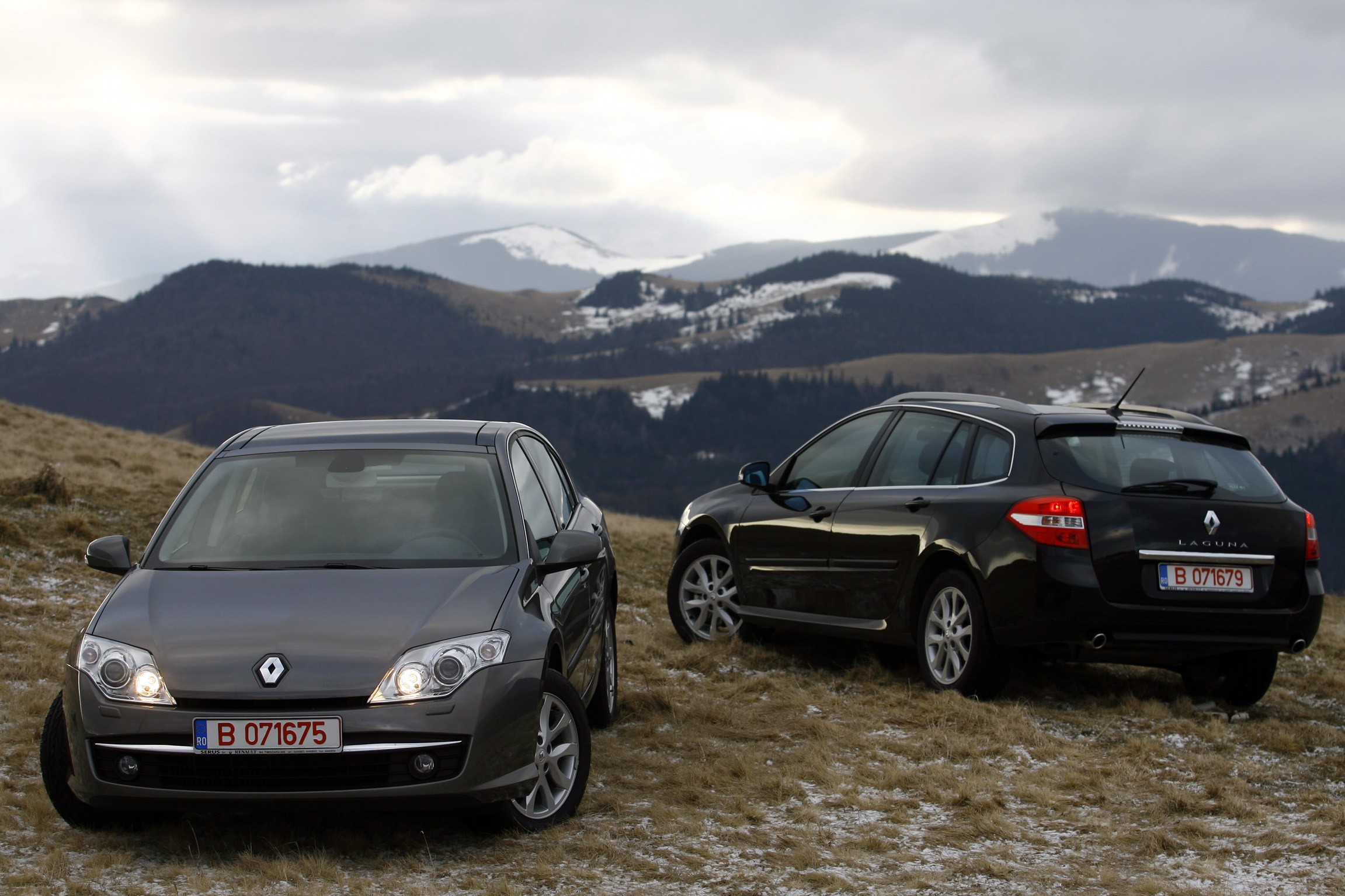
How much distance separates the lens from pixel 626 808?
17.0 feet

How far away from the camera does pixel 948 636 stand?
7246mm

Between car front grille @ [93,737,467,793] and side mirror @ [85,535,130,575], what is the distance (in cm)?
96

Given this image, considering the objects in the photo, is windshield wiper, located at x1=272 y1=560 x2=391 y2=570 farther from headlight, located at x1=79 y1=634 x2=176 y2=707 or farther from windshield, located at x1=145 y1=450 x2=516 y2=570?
headlight, located at x1=79 y1=634 x2=176 y2=707

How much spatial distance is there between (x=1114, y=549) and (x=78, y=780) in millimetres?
4901

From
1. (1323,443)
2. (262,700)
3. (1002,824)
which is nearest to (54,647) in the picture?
(262,700)

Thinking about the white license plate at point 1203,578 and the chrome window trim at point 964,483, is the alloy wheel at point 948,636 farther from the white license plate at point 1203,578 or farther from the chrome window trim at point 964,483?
the white license plate at point 1203,578

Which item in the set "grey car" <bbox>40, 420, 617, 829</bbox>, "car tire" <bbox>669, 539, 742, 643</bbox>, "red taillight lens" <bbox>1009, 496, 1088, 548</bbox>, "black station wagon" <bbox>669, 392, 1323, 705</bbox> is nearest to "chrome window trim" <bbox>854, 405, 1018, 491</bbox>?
"black station wagon" <bbox>669, 392, 1323, 705</bbox>

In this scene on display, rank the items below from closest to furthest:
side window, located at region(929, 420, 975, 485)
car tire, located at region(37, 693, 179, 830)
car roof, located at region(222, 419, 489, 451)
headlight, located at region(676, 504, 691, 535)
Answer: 1. car tire, located at region(37, 693, 179, 830)
2. car roof, located at region(222, 419, 489, 451)
3. side window, located at region(929, 420, 975, 485)
4. headlight, located at region(676, 504, 691, 535)

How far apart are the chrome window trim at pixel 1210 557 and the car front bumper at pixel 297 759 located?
3.82 meters

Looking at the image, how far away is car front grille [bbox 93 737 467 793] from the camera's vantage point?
4254 millimetres

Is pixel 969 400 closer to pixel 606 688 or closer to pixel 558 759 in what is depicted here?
pixel 606 688

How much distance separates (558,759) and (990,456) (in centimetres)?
340

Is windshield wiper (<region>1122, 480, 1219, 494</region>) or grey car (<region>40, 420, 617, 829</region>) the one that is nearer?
grey car (<region>40, 420, 617, 829</region>)

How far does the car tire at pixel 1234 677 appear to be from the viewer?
7.35 metres
